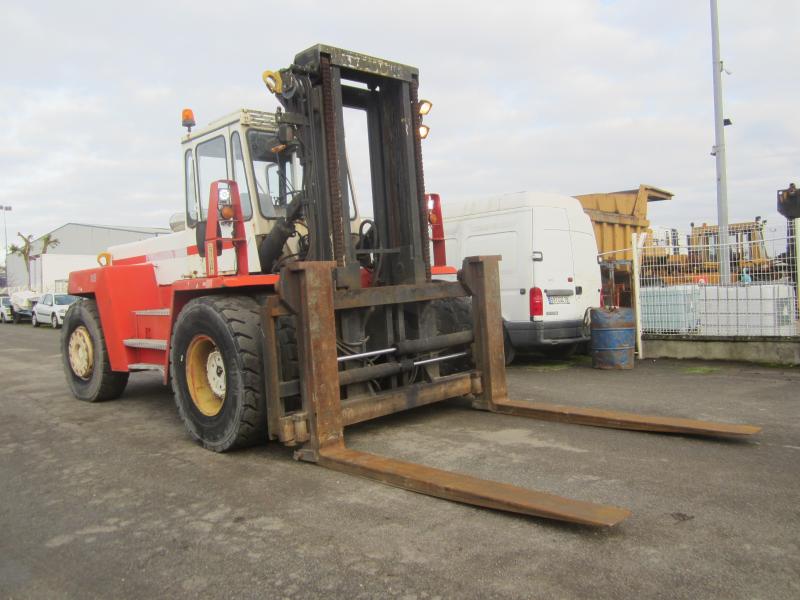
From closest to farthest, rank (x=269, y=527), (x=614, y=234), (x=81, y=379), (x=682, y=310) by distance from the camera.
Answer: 1. (x=269, y=527)
2. (x=81, y=379)
3. (x=682, y=310)
4. (x=614, y=234)

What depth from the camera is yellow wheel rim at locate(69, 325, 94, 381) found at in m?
8.16

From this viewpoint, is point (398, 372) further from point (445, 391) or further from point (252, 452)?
point (252, 452)

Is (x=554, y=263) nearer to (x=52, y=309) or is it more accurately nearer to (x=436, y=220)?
(x=436, y=220)

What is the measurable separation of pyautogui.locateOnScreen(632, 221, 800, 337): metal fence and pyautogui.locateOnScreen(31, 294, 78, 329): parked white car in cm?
2383

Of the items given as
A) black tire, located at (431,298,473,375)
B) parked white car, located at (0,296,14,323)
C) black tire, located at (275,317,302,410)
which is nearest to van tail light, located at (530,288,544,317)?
black tire, located at (431,298,473,375)

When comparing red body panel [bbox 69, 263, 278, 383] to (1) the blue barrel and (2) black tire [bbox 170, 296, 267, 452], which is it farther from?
(1) the blue barrel

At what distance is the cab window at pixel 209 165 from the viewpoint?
20.5 ft

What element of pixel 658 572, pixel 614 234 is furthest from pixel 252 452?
pixel 614 234

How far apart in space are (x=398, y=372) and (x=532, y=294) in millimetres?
4276

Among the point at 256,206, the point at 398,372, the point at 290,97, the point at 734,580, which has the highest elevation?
the point at 290,97

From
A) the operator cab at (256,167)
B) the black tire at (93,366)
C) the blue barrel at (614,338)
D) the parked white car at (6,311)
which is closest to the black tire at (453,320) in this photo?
the operator cab at (256,167)

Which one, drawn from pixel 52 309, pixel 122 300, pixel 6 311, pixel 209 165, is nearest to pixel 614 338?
pixel 209 165

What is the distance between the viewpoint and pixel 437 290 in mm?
5961

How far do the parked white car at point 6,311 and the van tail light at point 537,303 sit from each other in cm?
3365
